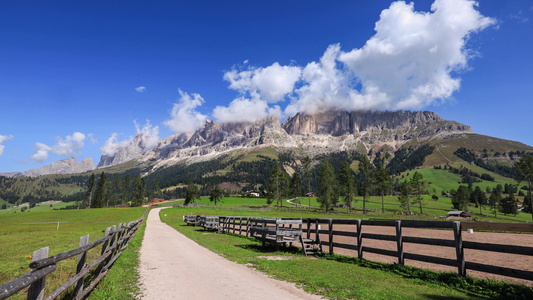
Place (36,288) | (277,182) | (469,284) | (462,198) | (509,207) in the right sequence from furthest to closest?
(462,198) < (509,207) < (277,182) < (469,284) < (36,288)

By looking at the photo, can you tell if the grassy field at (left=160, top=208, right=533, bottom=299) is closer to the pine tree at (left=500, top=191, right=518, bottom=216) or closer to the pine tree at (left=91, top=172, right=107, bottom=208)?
the pine tree at (left=91, top=172, right=107, bottom=208)

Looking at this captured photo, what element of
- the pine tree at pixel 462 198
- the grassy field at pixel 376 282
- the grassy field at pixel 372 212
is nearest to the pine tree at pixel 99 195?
the grassy field at pixel 372 212

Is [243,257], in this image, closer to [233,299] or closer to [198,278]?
[198,278]

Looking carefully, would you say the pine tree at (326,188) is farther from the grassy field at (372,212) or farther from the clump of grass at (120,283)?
the clump of grass at (120,283)

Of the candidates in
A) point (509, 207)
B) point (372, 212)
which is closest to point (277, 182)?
point (372, 212)

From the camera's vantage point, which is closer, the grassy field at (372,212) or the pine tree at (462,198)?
the grassy field at (372,212)

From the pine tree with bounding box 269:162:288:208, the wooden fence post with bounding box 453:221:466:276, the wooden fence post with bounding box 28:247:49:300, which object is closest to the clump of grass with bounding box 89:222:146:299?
the wooden fence post with bounding box 28:247:49:300

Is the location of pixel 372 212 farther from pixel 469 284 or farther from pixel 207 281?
pixel 207 281

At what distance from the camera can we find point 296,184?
384 feet

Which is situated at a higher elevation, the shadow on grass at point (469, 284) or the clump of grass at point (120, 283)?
the shadow on grass at point (469, 284)

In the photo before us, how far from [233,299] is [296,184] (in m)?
111

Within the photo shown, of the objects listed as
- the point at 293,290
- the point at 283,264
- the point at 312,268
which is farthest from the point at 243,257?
the point at 293,290

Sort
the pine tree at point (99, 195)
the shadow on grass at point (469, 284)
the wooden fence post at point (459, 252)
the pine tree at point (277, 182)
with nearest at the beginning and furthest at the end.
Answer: the shadow on grass at point (469, 284), the wooden fence post at point (459, 252), the pine tree at point (277, 182), the pine tree at point (99, 195)

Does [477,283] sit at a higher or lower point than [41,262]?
lower
